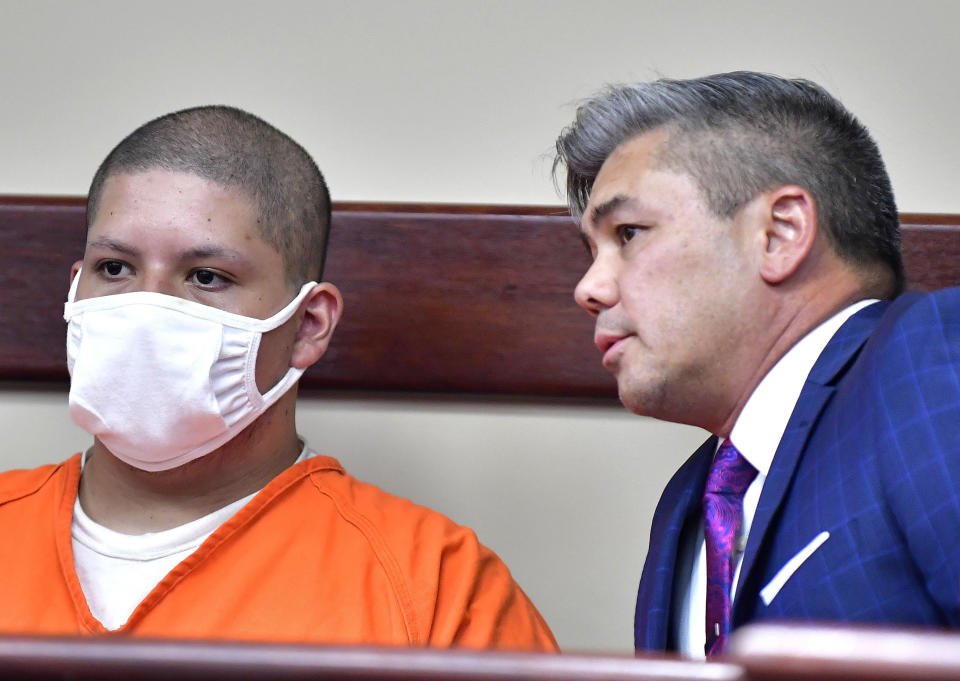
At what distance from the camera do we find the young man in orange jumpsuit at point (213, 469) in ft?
4.84

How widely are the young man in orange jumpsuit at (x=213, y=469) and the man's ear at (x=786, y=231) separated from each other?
0.60 m

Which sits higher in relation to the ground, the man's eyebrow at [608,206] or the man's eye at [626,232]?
the man's eyebrow at [608,206]

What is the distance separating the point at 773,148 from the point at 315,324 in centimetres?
76

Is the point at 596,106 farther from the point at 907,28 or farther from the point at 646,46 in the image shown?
the point at 907,28

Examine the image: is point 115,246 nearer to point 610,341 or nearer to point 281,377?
point 281,377

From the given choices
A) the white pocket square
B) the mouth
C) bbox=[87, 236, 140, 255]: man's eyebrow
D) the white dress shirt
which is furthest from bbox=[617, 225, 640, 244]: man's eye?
bbox=[87, 236, 140, 255]: man's eyebrow

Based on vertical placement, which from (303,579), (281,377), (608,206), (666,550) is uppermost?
(608,206)

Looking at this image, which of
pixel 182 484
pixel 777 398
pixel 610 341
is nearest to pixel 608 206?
pixel 610 341

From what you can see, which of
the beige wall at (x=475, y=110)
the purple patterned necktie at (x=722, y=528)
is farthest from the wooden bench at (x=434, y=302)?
the purple patterned necktie at (x=722, y=528)

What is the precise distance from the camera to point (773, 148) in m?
1.38

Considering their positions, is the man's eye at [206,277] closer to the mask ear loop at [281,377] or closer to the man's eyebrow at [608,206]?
the mask ear loop at [281,377]

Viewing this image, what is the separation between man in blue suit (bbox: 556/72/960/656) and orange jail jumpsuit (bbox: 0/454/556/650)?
24 cm

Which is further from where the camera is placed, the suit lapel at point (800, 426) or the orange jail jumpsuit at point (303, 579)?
the orange jail jumpsuit at point (303, 579)

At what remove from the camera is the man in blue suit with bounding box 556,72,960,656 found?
1.06m
